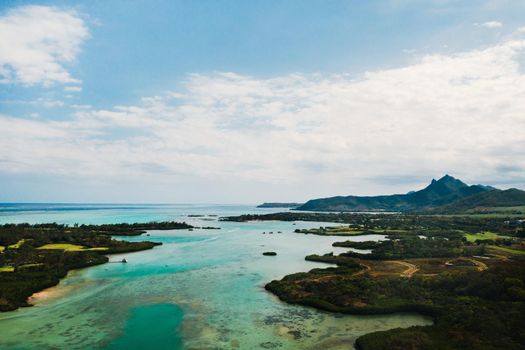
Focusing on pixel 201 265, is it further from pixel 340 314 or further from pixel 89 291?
pixel 340 314

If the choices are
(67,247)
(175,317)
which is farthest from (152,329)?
(67,247)

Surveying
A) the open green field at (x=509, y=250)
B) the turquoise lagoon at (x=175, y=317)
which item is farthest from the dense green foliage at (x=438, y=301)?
the open green field at (x=509, y=250)

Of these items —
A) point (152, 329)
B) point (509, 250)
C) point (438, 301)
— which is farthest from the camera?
point (509, 250)

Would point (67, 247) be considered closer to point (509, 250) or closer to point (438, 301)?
point (438, 301)

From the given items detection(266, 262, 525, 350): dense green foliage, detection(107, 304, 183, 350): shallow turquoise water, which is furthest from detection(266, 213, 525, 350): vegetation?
detection(107, 304, 183, 350): shallow turquoise water

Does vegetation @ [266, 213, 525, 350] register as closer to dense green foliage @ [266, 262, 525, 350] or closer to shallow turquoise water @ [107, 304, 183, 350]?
dense green foliage @ [266, 262, 525, 350]

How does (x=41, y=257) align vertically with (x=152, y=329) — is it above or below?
above

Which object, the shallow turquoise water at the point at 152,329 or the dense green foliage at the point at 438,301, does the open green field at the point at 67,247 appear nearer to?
the shallow turquoise water at the point at 152,329

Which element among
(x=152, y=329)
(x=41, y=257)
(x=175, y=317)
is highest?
(x=41, y=257)

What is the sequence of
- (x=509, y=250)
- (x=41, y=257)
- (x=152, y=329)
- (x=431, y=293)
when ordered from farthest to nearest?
1. (x=509, y=250)
2. (x=41, y=257)
3. (x=431, y=293)
4. (x=152, y=329)
